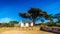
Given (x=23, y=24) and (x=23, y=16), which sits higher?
(x=23, y=16)

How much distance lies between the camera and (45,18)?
5594cm

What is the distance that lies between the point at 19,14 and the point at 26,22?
6.62 metres

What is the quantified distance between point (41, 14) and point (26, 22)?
271 inches

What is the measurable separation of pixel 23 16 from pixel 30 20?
3513mm

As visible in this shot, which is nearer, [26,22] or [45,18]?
[26,22]

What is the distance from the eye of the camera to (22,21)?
51219 millimetres

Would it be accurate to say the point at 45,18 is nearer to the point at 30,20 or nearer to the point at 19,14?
the point at 30,20

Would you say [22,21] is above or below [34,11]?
below

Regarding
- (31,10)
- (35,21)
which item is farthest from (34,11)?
(35,21)

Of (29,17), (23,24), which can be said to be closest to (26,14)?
(29,17)

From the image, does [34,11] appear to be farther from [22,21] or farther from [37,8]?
[22,21]

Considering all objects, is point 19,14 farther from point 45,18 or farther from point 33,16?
point 45,18

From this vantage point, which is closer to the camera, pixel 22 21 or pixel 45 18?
pixel 22 21

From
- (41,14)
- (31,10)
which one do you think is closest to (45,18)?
(41,14)
